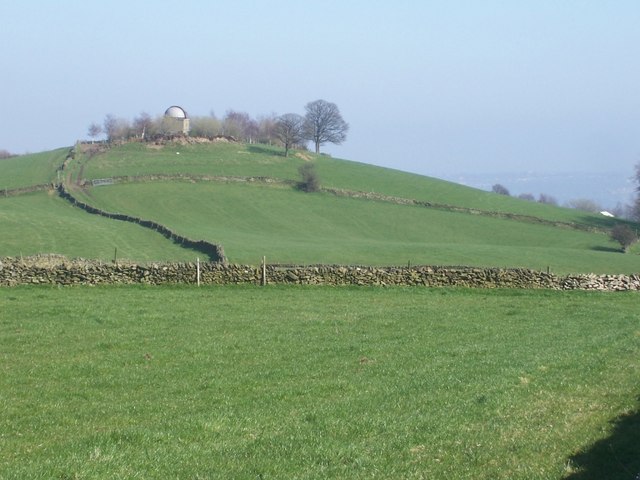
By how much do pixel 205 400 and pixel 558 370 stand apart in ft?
20.7

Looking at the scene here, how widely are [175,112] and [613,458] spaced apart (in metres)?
149

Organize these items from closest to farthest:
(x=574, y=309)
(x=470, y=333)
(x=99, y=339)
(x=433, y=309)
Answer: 1. (x=99, y=339)
2. (x=470, y=333)
3. (x=433, y=309)
4. (x=574, y=309)

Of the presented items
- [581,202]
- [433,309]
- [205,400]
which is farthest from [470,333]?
[581,202]

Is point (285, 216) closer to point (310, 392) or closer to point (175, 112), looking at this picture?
point (310, 392)

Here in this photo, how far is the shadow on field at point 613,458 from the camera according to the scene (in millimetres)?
8805

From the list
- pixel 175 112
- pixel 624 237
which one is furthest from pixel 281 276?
pixel 175 112

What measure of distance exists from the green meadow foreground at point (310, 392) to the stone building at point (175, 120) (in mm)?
120152

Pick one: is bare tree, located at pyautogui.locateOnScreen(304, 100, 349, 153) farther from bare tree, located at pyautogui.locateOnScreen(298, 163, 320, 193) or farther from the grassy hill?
bare tree, located at pyautogui.locateOnScreen(298, 163, 320, 193)

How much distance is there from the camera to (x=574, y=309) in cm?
2719

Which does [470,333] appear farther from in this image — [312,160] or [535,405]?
[312,160]

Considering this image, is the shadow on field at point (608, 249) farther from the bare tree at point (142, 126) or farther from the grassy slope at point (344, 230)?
the bare tree at point (142, 126)

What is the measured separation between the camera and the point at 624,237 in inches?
2963

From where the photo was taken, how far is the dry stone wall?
98.9 feet

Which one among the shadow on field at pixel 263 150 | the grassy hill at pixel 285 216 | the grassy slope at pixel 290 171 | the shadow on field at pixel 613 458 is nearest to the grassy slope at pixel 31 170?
the grassy hill at pixel 285 216
